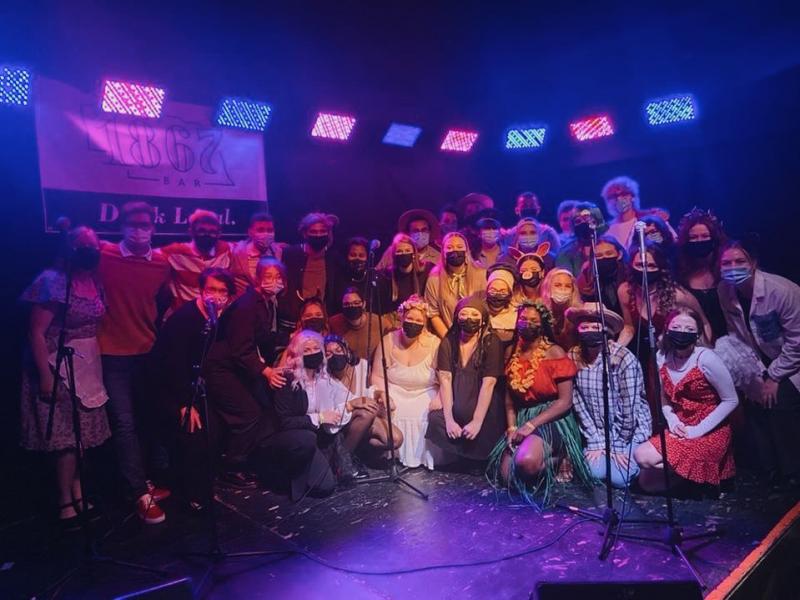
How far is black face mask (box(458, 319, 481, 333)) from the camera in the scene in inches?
181

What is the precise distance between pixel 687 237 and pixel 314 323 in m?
3.00

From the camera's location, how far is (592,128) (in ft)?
24.5

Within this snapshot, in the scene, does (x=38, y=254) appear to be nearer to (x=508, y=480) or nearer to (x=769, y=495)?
(x=508, y=480)

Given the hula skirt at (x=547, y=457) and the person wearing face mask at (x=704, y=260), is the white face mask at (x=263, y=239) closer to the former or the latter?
the hula skirt at (x=547, y=457)

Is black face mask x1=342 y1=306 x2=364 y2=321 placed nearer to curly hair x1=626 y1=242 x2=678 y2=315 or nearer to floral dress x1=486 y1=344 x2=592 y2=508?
floral dress x1=486 y1=344 x2=592 y2=508

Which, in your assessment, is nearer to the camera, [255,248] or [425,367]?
[425,367]

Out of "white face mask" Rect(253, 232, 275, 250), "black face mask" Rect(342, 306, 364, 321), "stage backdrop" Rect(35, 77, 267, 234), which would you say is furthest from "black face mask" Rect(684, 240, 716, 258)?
"stage backdrop" Rect(35, 77, 267, 234)

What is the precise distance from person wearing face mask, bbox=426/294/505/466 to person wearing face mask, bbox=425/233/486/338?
0.39 metres

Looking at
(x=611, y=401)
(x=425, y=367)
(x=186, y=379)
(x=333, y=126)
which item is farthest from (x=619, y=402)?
(x=333, y=126)

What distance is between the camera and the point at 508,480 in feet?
13.9

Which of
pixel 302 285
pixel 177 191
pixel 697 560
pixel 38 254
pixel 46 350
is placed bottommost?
pixel 697 560

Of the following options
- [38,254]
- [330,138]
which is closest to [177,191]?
[38,254]

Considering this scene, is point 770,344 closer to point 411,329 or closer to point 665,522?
point 665,522

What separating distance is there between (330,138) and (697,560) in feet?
17.0
